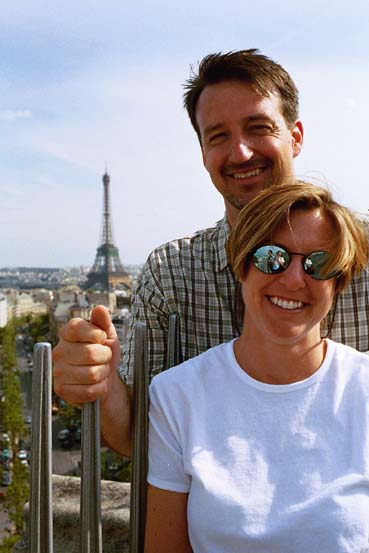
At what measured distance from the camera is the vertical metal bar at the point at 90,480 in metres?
1.09

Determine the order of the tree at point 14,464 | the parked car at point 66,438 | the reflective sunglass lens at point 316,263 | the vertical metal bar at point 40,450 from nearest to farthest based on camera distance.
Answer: the vertical metal bar at point 40,450
the reflective sunglass lens at point 316,263
the tree at point 14,464
the parked car at point 66,438

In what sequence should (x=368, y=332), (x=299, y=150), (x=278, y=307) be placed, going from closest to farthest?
(x=278, y=307)
(x=368, y=332)
(x=299, y=150)

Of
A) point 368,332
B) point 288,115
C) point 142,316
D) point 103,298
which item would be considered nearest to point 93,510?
point 142,316

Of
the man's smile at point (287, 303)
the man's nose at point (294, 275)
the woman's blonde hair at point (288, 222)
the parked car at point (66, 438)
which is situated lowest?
the parked car at point (66, 438)

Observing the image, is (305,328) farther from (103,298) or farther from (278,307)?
(103,298)

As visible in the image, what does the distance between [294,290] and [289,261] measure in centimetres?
7

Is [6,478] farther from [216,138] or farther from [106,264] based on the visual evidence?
[106,264]

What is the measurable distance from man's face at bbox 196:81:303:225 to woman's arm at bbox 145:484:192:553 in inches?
40.1

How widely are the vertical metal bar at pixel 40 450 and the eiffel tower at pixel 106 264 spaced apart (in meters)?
56.6

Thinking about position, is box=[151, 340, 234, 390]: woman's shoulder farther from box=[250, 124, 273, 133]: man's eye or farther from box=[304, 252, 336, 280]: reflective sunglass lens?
box=[250, 124, 273, 133]: man's eye

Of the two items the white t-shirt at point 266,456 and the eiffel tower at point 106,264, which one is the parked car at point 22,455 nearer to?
the white t-shirt at point 266,456

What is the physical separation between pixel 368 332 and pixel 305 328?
609 mm

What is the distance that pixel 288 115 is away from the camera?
218cm

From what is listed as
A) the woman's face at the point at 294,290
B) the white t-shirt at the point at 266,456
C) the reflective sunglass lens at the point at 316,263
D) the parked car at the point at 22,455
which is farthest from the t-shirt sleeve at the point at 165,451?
the parked car at the point at 22,455
